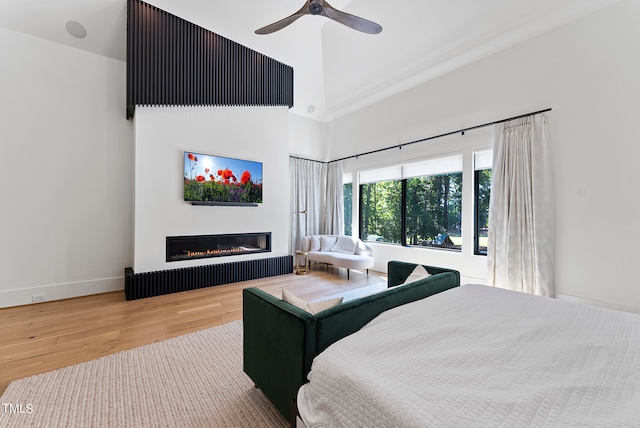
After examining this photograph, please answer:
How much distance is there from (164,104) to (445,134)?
14.2 ft

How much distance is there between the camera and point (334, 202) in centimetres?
642

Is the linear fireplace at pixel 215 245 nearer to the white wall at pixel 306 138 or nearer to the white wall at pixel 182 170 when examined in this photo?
the white wall at pixel 182 170

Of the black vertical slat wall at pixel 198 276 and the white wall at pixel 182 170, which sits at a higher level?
the white wall at pixel 182 170

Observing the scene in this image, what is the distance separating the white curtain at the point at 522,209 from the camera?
3.38m

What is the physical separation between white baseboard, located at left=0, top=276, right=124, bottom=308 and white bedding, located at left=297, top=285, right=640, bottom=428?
4103 mm

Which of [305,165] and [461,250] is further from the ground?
[305,165]

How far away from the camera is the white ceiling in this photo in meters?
3.32

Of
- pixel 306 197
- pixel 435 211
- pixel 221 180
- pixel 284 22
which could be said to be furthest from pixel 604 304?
pixel 221 180

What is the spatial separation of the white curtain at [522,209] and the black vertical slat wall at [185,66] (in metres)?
4.01

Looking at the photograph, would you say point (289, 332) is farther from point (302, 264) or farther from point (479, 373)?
point (302, 264)

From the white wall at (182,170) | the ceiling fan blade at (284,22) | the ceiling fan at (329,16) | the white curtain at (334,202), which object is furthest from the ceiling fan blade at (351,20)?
the white curtain at (334,202)

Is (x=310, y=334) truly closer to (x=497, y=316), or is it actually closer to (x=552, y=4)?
(x=497, y=316)

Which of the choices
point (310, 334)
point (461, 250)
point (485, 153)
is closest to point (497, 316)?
point (310, 334)

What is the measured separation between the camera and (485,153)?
412 cm
